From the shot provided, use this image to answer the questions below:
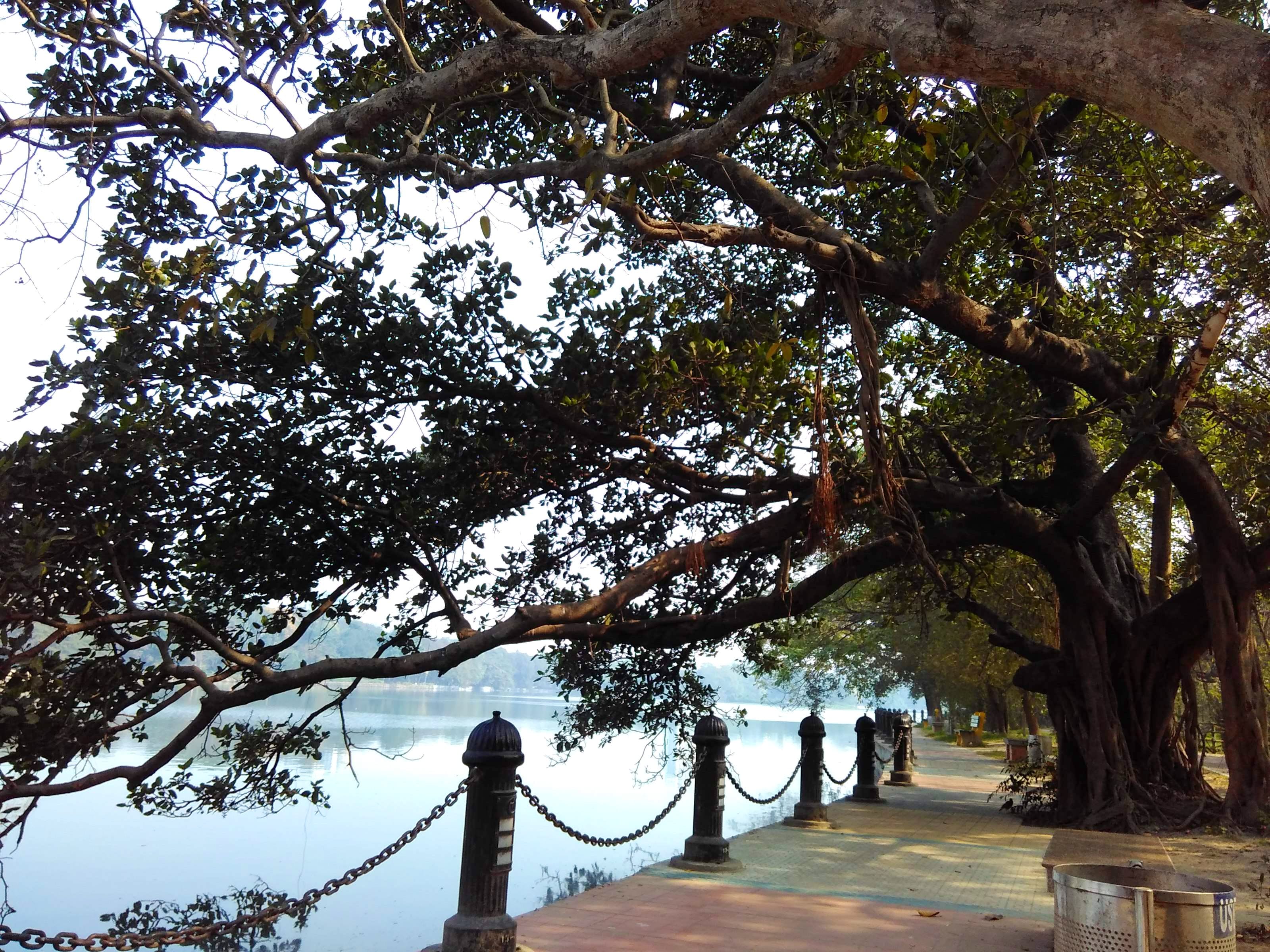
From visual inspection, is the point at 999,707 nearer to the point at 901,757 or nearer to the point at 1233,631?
the point at 901,757

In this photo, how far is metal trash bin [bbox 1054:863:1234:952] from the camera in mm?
4016

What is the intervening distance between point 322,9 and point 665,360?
366cm

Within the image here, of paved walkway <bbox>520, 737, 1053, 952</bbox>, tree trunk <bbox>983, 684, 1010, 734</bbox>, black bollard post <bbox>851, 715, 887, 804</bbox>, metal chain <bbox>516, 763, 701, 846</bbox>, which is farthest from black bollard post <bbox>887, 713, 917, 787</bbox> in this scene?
tree trunk <bbox>983, 684, 1010, 734</bbox>

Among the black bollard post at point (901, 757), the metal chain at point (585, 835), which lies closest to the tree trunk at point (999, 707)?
the black bollard post at point (901, 757)

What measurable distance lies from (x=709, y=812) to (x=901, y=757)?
10.5 m

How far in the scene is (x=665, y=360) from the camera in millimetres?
8273

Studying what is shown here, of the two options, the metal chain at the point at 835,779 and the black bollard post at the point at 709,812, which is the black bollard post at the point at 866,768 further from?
the black bollard post at the point at 709,812

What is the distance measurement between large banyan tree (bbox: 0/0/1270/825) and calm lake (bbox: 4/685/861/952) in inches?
46.9

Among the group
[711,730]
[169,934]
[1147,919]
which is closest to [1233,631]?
[711,730]

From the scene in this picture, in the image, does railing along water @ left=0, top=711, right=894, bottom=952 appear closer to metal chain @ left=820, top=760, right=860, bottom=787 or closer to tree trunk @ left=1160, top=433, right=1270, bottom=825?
metal chain @ left=820, top=760, right=860, bottom=787

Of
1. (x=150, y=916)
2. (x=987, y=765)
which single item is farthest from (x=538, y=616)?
(x=987, y=765)

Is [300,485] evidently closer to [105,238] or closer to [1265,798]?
[105,238]

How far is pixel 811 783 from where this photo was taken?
10.9 meters

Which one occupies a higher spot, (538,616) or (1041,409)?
(1041,409)
